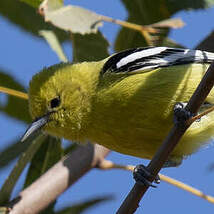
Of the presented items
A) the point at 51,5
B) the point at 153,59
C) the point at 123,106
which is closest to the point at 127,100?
the point at 123,106

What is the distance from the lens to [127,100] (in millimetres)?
3133

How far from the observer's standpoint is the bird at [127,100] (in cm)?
309

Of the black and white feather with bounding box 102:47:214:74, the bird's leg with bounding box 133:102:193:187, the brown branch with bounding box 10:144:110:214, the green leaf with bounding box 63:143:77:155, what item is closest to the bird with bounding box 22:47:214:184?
the black and white feather with bounding box 102:47:214:74

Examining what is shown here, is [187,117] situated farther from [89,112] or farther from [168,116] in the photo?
[89,112]

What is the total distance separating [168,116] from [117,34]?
1.22 meters

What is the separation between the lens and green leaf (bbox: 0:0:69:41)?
12.8 ft

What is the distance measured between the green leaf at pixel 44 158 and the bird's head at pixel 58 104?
21.9 inches

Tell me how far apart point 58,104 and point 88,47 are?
0.61 meters

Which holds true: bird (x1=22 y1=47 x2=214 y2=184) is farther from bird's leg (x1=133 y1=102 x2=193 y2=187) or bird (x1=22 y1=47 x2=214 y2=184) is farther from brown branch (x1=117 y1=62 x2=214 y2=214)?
brown branch (x1=117 y1=62 x2=214 y2=214)

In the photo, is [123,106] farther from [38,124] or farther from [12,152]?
[12,152]

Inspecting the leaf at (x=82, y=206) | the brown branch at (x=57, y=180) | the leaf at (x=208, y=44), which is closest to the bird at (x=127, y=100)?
the brown branch at (x=57, y=180)

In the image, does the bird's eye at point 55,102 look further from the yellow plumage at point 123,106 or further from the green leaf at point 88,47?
the green leaf at point 88,47

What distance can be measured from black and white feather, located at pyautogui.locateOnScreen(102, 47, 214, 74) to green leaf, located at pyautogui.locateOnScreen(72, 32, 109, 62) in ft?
1.21

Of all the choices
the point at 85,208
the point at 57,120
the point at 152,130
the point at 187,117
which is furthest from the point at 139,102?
the point at 85,208
